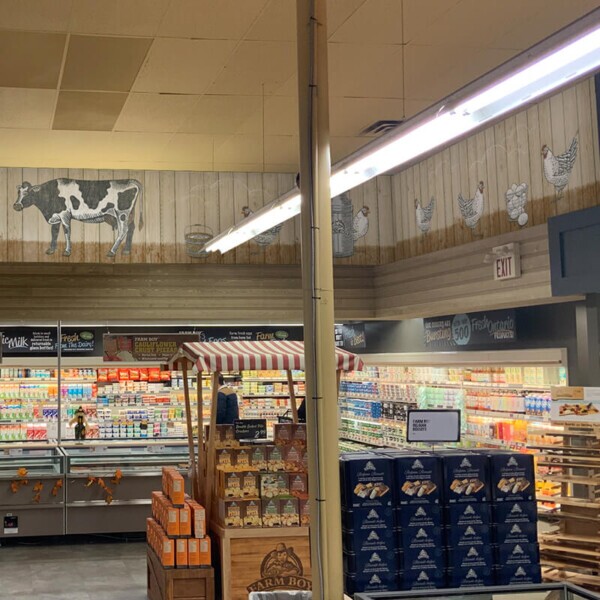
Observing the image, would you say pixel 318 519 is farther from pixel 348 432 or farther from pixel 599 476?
pixel 348 432

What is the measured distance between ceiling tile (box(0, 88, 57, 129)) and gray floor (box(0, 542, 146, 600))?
432 centimetres

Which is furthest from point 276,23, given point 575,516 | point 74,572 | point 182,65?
point 74,572

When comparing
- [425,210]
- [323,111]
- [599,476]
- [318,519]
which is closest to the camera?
[318,519]

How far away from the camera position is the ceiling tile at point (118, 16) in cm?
578

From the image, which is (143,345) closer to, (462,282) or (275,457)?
(462,282)

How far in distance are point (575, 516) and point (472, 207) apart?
354 centimetres

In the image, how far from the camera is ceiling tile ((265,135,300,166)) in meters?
9.40

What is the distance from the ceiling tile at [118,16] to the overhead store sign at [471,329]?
5075 mm

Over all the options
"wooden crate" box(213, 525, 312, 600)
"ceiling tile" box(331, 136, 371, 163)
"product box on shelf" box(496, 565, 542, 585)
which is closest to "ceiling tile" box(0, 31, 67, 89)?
"ceiling tile" box(331, 136, 371, 163)

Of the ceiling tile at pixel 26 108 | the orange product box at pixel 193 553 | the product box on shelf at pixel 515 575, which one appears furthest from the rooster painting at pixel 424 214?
the product box on shelf at pixel 515 575

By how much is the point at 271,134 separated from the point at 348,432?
663cm

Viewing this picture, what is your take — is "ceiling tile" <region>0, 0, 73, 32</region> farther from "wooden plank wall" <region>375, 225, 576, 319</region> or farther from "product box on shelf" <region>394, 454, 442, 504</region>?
"wooden plank wall" <region>375, 225, 576, 319</region>

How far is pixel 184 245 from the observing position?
35.6ft

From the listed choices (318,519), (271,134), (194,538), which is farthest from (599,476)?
(271,134)
